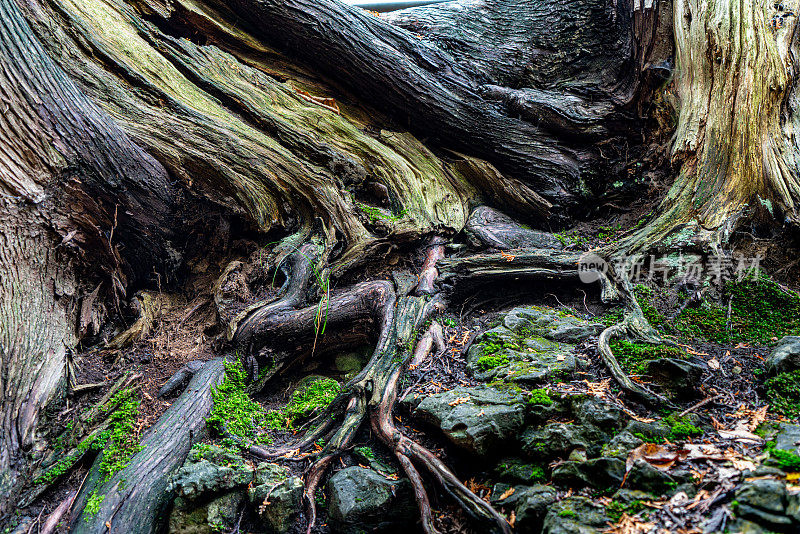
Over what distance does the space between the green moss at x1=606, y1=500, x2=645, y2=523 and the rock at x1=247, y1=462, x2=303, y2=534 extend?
71.7 inches

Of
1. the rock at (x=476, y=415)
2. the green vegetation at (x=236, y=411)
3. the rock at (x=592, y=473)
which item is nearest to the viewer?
the rock at (x=592, y=473)

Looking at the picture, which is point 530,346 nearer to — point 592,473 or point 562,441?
point 562,441

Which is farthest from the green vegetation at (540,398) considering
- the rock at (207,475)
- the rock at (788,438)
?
the rock at (207,475)

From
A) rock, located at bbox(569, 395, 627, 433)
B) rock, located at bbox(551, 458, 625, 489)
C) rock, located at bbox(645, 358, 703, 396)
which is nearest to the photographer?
rock, located at bbox(551, 458, 625, 489)

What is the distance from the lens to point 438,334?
3.86m

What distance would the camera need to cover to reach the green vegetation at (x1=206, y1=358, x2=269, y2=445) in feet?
10.8

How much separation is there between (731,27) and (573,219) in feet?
8.16

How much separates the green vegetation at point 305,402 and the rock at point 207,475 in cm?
56

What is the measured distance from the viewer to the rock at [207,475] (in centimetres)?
267

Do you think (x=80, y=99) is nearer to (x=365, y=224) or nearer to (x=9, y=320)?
(x=9, y=320)

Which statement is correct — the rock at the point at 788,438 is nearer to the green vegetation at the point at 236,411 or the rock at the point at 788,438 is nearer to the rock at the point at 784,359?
the rock at the point at 784,359

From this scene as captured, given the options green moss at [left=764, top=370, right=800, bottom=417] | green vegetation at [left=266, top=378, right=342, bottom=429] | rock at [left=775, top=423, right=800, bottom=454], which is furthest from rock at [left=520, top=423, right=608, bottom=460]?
green vegetation at [left=266, top=378, right=342, bottom=429]

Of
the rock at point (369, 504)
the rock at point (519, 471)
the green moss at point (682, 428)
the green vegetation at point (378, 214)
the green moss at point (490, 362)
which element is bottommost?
the rock at point (369, 504)

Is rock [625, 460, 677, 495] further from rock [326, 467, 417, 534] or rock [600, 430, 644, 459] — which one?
rock [326, 467, 417, 534]
